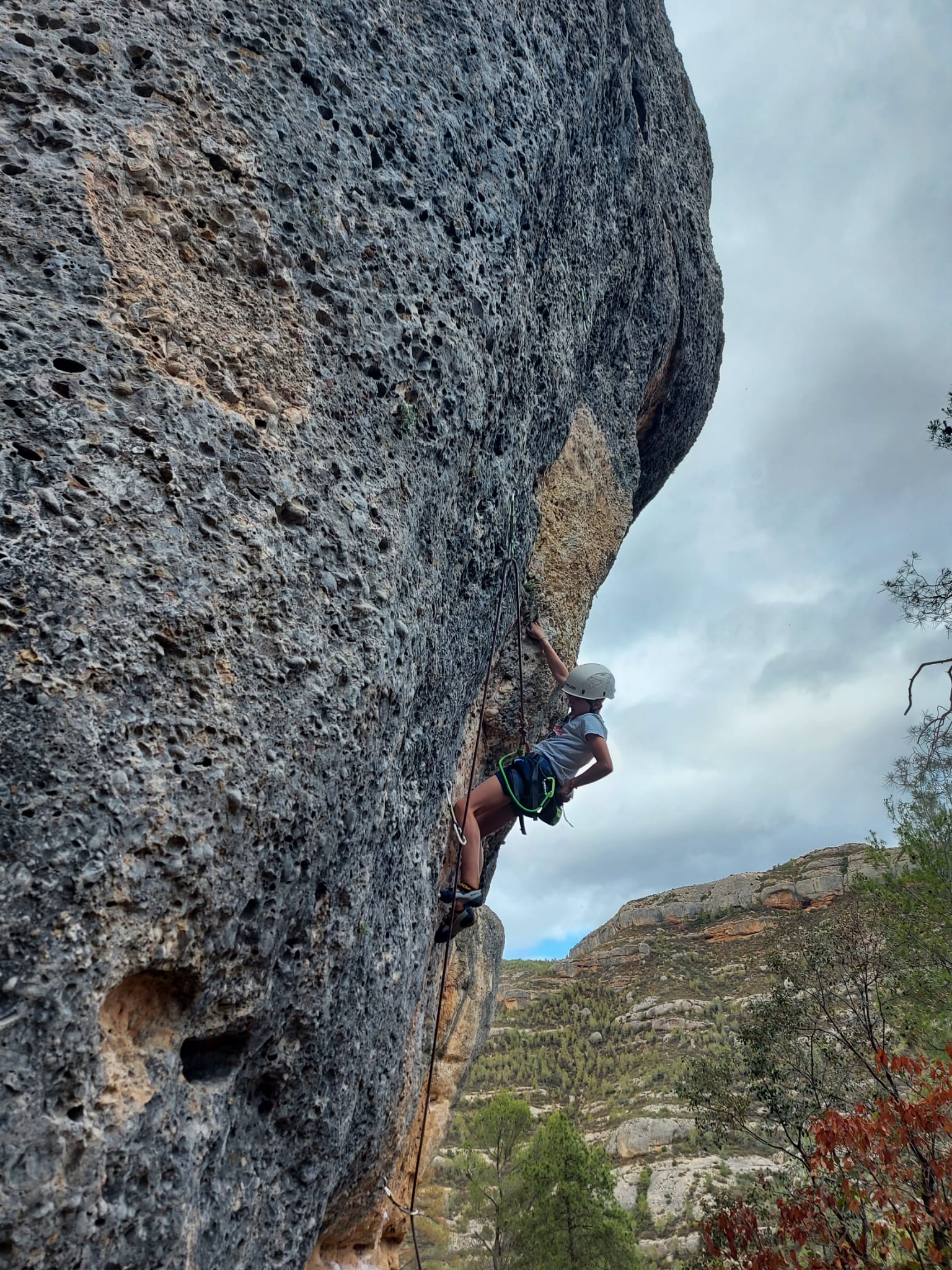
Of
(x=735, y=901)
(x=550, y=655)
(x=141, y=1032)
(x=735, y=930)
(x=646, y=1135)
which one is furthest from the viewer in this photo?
(x=735, y=901)

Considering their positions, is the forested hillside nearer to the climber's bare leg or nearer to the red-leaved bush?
the red-leaved bush

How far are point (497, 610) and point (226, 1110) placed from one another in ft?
11.4

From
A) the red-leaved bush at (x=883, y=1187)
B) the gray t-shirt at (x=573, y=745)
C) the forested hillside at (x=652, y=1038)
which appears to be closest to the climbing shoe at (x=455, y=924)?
the gray t-shirt at (x=573, y=745)

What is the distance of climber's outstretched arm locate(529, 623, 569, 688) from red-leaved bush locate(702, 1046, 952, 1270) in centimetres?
459

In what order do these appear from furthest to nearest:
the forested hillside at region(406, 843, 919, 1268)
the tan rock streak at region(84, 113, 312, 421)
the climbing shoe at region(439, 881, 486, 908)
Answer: the forested hillside at region(406, 843, 919, 1268)
the climbing shoe at region(439, 881, 486, 908)
the tan rock streak at region(84, 113, 312, 421)

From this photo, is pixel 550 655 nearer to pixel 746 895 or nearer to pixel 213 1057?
pixel 213 1057

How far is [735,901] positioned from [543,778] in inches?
1533

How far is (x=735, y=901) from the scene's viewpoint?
134 feet

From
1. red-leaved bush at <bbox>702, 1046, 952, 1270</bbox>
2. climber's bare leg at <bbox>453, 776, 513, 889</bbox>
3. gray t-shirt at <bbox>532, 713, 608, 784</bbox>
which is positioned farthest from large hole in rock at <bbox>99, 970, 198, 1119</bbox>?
red-leaved bush at <bbox>702, 1046, 952, 1270</bbox>

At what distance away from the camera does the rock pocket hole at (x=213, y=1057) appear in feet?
9.21

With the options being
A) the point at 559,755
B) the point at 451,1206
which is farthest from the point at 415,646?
the point at 451,1206

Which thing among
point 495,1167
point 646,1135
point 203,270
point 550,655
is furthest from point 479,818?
point 646,1135

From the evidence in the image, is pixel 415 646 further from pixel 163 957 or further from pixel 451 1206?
pixel 451 1206

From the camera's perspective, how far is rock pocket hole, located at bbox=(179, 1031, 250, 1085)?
2.81 meters
